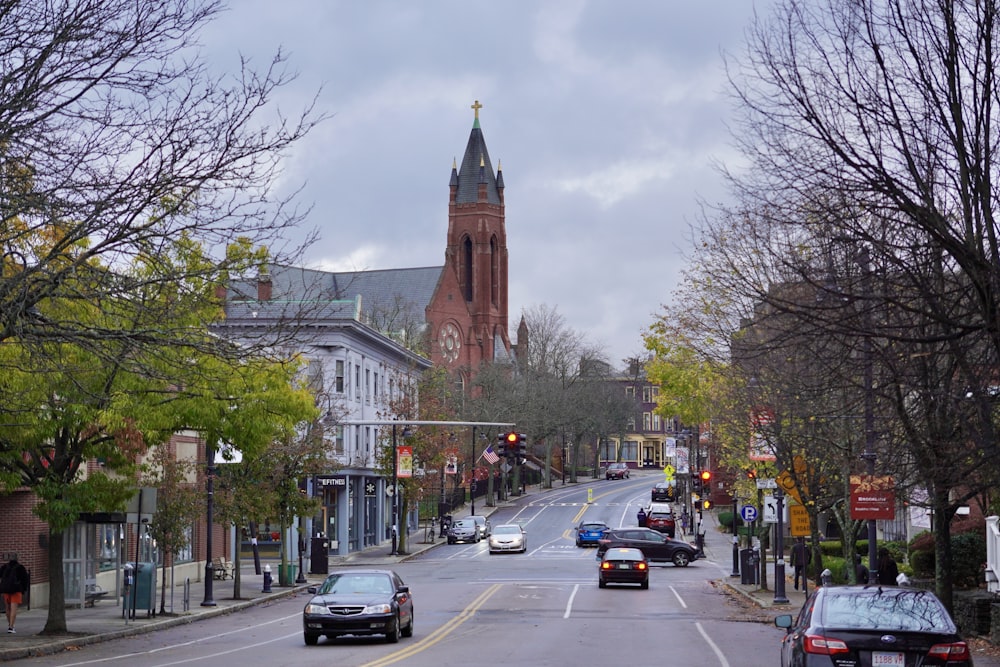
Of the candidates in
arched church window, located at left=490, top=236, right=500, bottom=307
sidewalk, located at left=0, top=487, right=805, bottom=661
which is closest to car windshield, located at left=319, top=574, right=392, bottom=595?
sidewalk, located at left=0, top=487, right=805, bottom=661

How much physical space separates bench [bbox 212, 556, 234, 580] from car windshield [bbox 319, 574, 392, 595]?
72.1 feet

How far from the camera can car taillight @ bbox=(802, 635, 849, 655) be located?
12914 millimetres

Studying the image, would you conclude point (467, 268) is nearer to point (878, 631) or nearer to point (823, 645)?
point (823, 645)

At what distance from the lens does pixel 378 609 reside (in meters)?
23.9

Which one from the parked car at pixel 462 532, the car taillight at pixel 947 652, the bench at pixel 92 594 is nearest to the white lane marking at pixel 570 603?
the bench at pixel 92 594

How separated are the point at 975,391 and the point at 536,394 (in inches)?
3675

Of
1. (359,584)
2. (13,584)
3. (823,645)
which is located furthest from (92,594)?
(823,645)

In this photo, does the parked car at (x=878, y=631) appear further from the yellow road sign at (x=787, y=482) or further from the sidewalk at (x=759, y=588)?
the yellow road sign at (x=787, y=482)

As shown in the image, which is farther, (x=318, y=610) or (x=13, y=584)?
(x=13, y=584)

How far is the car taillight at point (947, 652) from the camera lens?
12.8m

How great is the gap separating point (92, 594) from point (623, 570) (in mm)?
15248

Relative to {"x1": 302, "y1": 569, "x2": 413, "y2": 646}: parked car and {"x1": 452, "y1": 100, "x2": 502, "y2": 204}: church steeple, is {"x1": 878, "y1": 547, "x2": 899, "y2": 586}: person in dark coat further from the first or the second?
{"x1": 452, "y1": 100, "x2": 502, "y2": 204}: church steeple

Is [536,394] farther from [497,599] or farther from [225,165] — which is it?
[225,165]

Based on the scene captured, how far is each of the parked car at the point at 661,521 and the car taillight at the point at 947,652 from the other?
57.8m
